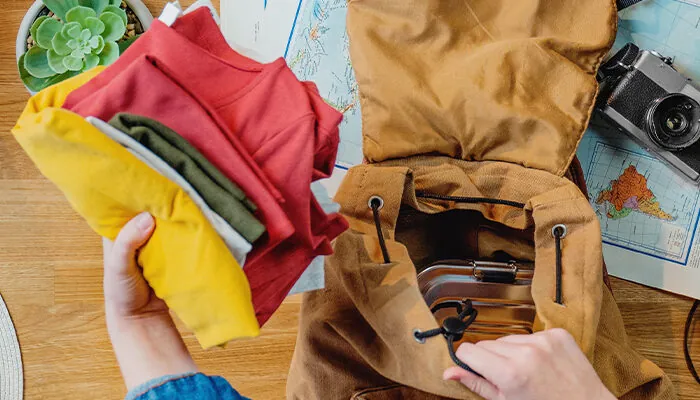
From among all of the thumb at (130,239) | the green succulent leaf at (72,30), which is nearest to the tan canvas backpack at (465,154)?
the thumb at (130,239)

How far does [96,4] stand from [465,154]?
1.31 feet

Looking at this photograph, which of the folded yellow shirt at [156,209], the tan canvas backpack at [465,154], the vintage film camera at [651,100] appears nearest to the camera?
the folded yellow shirt at [156,209]

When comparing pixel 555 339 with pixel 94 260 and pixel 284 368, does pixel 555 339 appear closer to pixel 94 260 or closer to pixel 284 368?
pixel 284 368

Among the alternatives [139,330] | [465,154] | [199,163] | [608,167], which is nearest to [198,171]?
[199,163]

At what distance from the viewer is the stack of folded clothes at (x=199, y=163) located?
1.19ft

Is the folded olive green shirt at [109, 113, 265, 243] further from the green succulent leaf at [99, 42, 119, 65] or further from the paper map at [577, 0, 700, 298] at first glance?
the paper map at [577, 0, 700, 298]

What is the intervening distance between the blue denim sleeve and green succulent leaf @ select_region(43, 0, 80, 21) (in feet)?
1.33

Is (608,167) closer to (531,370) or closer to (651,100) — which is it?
(651,100)

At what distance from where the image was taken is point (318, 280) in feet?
1.59

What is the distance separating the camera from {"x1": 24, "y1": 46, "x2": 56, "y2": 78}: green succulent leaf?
65 centimetres

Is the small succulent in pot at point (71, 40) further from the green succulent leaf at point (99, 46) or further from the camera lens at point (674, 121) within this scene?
the camera lens at point (674, 121)

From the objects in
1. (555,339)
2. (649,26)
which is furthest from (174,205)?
(649,26)

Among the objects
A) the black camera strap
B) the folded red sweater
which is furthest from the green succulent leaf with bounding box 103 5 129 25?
the black camera strap

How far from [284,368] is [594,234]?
0.37 metres
